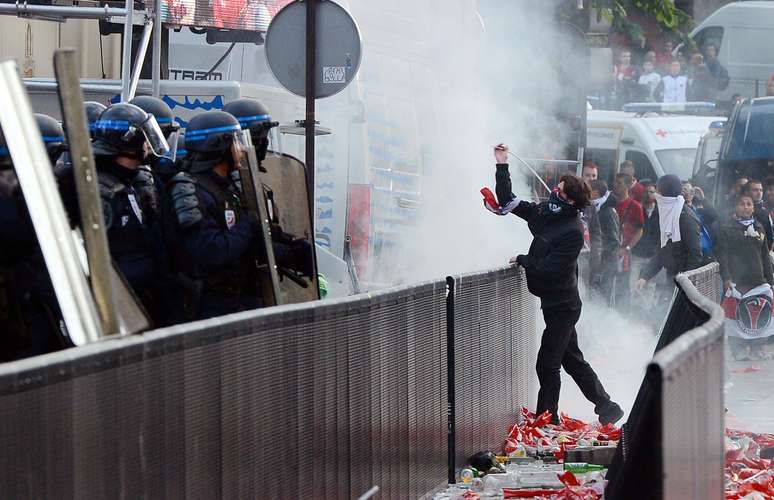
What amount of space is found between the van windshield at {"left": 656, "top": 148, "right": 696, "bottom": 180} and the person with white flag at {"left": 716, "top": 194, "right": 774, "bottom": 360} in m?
6.08

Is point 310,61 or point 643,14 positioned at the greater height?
point 310,61

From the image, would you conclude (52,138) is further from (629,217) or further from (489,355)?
(629,217)

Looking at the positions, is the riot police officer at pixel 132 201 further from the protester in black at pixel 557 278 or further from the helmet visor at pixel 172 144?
the protester in black at pixel 557 278

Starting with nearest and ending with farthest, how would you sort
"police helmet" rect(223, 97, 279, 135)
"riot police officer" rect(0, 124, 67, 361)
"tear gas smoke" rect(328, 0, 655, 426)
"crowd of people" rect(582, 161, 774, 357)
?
"riot police officer" rect(0, 124, 67, 361), "police helmet" rect(223, 97, 279, 135), "tear gas smoke" rect(328, 0, 655, 426), "crowd of people" rect(582, 161, 774, 357)

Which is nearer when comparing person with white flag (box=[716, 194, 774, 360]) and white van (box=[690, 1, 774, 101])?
person with white flag (box=[716, 194, 774, 360])

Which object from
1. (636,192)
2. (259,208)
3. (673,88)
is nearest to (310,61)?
(259,208)

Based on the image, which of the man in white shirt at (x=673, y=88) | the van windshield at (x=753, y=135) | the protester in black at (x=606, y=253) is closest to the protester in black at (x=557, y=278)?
the protester in black at (x=606, y=253)

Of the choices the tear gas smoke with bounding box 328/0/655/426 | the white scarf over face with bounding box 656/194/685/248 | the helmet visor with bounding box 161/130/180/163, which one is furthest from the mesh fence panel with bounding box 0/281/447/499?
the white scarf over face with bounding box 656/194/685/248

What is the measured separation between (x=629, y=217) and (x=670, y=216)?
8.05ft

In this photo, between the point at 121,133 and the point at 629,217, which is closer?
the point at 121,133

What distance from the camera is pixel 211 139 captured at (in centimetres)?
648

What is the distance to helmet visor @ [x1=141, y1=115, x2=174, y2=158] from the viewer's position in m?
6.46

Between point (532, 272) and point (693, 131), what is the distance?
13.1 metres

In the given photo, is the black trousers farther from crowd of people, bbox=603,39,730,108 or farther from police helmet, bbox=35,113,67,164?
crowd of people, bbox=603,39,730,108
